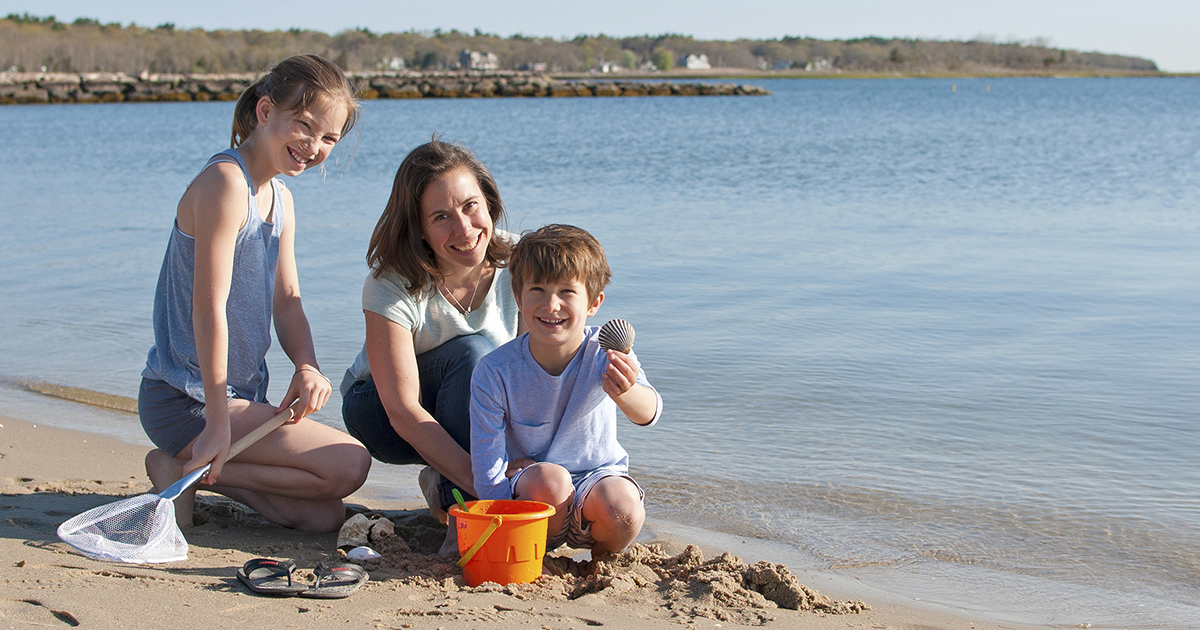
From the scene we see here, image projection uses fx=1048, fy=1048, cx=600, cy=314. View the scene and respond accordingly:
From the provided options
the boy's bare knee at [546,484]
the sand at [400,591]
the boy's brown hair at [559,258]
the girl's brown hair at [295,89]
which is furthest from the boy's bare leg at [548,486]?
the girl's brown hair at [295,89]

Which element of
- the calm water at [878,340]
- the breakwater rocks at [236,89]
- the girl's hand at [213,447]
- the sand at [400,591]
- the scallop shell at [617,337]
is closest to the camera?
the sand at [400,591]

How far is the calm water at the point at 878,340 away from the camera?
11.5ft

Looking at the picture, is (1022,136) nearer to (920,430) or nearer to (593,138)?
(593,138)

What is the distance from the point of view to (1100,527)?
11.7ft

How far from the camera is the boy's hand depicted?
2891 mm

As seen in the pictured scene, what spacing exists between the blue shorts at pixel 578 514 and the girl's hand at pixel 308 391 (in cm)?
62

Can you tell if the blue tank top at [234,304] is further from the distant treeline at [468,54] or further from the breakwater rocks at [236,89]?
the distant treeline at [468,54]

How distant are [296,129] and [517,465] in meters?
1.16

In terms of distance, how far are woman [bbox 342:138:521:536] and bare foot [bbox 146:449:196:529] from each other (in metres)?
0.58

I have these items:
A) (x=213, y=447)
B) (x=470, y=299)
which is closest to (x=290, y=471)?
(x=213, y=447)

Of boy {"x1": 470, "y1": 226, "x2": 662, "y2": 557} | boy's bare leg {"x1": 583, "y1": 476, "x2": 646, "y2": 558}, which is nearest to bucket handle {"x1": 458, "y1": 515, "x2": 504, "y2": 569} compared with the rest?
boy {"x1": 470, "y1": 226, "x2": 662, "y2": 557}

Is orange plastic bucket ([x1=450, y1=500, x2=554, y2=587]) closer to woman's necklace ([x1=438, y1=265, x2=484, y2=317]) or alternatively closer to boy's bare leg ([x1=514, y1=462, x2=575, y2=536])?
boy's bare leg ([x1=514, y1=462, x2=575, y2=536])

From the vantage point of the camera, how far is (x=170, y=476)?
3.14m

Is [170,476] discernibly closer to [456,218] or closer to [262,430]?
[262,430]
